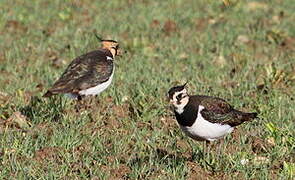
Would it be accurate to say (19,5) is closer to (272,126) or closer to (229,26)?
(229,26)

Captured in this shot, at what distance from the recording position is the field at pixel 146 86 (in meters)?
6.50

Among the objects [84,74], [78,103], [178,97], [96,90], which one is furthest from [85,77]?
[178,97]

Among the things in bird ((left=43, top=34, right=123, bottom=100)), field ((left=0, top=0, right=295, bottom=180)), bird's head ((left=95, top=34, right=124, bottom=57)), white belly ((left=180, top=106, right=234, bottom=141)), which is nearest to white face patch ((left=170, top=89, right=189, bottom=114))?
white belly ((left=180, top=106, right=234, bottom=141))

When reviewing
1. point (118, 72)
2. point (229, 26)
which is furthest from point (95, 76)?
point (229, 26)

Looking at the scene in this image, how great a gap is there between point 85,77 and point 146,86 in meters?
1.13

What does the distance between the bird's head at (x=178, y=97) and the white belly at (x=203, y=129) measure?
188 millimetres

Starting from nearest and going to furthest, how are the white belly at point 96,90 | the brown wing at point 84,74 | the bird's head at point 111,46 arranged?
1. the brown wing at point 84,74
2. the white belly at point 96,90
3. the bird's head at point 111,46

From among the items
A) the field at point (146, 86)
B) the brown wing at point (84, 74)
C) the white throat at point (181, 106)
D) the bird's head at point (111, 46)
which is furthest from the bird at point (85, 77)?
the white throat at point (181, 106)

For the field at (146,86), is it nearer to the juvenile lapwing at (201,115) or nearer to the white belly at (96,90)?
the white belly at (96,90)

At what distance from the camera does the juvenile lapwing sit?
6.18 meters

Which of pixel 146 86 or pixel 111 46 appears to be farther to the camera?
pixel 111 46

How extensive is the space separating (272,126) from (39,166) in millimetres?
2606

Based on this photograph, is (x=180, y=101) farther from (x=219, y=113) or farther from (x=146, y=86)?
(x=146, y=86)

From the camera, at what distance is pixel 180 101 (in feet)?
20.4
